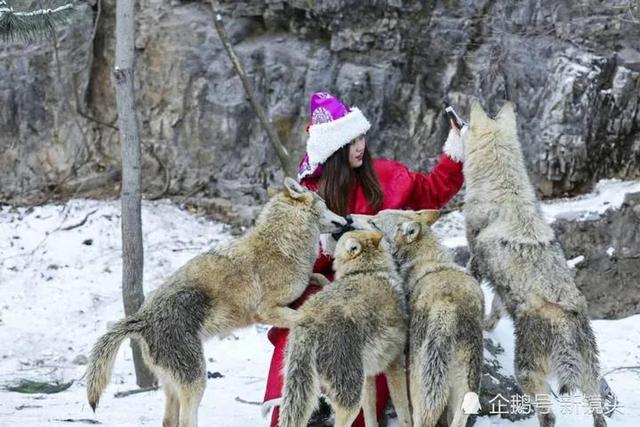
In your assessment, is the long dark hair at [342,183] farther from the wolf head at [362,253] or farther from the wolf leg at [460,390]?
the wolf leg at [460,390]

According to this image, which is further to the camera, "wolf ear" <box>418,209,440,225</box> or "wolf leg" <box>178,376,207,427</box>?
"wolf ear" <box>418,209,440,225</box>

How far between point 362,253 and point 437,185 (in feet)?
3.74

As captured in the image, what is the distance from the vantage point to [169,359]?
532 centimetres

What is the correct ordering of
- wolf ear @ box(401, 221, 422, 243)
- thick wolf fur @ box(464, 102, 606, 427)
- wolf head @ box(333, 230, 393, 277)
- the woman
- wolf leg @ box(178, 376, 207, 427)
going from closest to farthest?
thick wolf fur @ box(464, 102, 606, 427) → wolf leg @ box(178, 376, 207, 427) → wolf head @ box(333, 230, 393, 277) → wolf ear @ box(401, 221, 422, 243) → the woman

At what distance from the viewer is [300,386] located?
16.6 ft

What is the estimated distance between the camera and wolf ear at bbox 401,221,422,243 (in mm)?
5812

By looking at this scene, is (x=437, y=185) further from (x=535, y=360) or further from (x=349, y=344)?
(x=349, y=344)

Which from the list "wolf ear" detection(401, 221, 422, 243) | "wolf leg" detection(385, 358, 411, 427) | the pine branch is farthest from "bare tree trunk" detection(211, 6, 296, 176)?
"wolf leg" detection(385, 358, 411, 427)

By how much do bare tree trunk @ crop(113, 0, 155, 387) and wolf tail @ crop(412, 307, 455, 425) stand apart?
397 cm

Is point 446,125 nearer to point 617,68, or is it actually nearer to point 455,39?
point 455,39

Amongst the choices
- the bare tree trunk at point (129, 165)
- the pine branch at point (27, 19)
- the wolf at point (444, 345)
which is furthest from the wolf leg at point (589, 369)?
the pine branch at point (27, 19)

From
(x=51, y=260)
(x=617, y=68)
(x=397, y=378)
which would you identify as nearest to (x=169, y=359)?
(x=397, y=378)

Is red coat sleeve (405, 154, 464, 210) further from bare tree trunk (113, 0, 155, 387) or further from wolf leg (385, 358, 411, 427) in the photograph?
bare tree trunk (113, 0, 155, 387)

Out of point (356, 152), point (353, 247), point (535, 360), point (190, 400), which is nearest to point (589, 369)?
point (535, 360)
